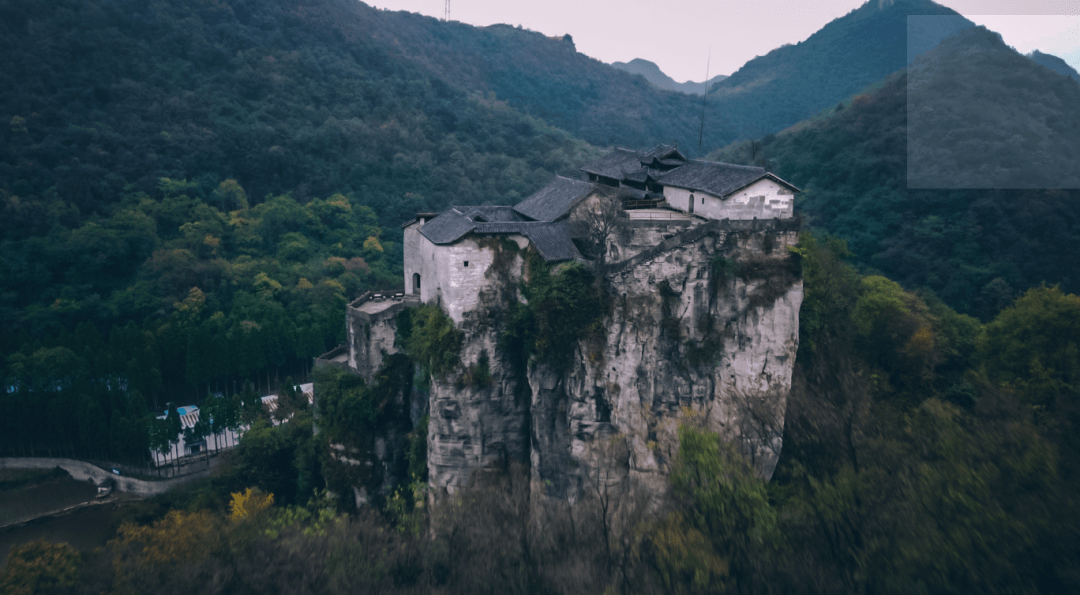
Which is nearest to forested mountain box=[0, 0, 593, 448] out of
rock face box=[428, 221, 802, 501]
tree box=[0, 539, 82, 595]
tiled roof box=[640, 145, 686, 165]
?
tree box=[0, 539, 82, 595]

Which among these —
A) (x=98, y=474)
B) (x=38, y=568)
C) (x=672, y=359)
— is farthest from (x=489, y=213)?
(x=98, y=474)

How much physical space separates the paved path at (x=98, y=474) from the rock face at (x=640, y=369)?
19.5 meters

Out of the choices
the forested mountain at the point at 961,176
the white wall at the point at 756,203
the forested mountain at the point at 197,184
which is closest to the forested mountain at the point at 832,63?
the forested mountain at the point at 961,176

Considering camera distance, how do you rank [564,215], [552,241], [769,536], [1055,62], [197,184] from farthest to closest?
[197,184], [1055,62], [564,215], [552,241], [769,536]

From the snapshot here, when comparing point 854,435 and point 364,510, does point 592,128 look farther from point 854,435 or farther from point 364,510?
point 854,435

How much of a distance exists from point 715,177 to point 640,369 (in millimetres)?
9397

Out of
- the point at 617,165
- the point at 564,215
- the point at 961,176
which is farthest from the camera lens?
the point at 961,176

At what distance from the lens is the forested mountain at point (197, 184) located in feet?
142

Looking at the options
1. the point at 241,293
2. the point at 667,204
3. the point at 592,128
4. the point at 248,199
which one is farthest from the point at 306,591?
the point at 592,128

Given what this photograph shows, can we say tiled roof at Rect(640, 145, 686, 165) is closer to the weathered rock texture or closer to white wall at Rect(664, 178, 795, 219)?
white wall at Rect(664, 178, 795, 219)

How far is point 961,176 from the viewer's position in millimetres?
48000

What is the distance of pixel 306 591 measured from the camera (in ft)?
42.7

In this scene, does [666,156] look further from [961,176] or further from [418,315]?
[961,176]

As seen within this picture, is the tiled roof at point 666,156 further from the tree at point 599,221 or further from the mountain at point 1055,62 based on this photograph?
the mountain at point 1055,62
